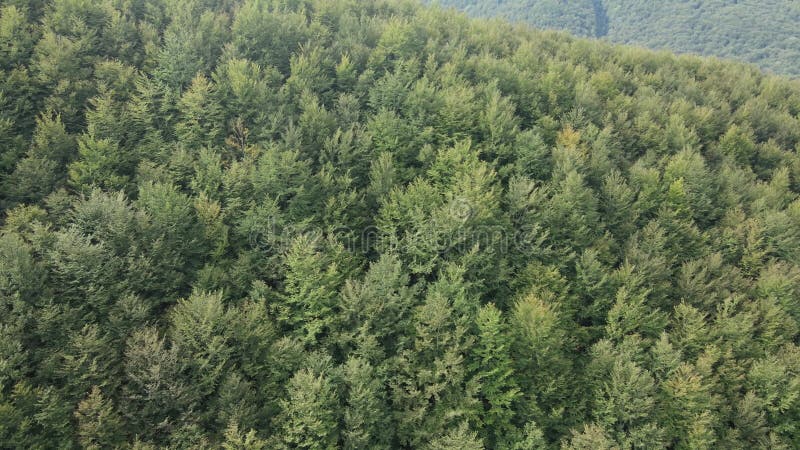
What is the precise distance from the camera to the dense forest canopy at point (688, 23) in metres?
124

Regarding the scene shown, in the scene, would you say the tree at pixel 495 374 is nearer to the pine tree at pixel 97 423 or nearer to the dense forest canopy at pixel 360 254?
the dense forest canopy at pixel 360 254

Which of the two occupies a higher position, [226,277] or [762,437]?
[226,277]

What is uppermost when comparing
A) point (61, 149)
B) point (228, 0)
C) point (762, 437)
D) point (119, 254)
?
point (228, 0)

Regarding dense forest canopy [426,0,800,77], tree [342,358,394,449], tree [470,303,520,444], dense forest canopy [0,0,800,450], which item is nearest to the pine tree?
dense forest canopy [0,0,800,450]

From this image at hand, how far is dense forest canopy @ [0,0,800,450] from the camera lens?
24922mm

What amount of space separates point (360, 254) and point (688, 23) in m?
156

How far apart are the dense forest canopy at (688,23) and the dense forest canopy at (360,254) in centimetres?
9656

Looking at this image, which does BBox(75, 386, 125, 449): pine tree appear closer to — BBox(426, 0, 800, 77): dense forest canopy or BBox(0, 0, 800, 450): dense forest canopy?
BBox(0, 0, 800, 450): dense forest canopy

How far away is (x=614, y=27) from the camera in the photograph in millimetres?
148000

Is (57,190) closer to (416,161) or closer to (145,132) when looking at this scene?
(145,132)

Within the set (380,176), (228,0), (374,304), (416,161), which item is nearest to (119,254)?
(374,304)

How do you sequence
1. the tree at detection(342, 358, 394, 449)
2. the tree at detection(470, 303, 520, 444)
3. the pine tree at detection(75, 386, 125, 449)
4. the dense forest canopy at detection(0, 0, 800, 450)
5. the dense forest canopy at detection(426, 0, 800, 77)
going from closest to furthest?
1. the pine tree at detection(75, 386, 125, 449)
2. the dense forest canopy at detection(0, 0, 800, 450)
3. the tree at detection(342, 358, 394, 449)
4. the tree at detection(470, 303, 520, 444)
5. the dense forest canopy at detection(426, 0, 800, 77)

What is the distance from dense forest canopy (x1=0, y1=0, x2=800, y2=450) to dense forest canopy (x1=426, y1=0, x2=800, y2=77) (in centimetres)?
9656

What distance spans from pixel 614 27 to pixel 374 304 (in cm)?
15922
